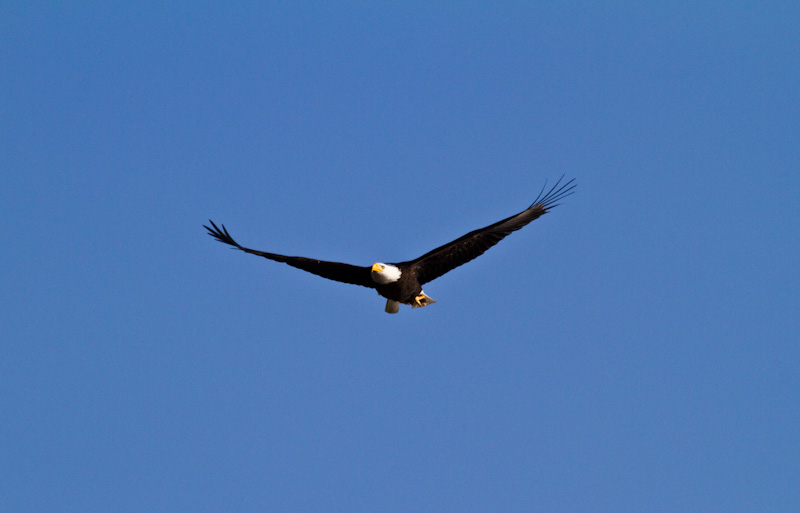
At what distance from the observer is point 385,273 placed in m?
20.2

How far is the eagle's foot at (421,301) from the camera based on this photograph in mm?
21062

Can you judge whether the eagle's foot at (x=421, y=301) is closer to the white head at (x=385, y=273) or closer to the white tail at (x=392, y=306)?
the white tail at (x=392, y=306)

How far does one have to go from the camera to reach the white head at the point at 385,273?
66.1 feet

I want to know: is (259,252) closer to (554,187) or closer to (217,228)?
(217,228)

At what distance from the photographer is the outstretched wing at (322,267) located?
21.0m

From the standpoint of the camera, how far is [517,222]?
20703 millimetres

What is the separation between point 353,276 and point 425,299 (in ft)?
4.91

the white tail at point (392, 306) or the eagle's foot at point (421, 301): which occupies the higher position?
the eagle's foot at point (421, 301)

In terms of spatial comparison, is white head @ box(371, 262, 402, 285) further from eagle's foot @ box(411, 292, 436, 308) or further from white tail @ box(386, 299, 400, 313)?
eagle's foot @ box(411, 292, 436, 308)

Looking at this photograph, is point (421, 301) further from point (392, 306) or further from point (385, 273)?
point (385, 273)

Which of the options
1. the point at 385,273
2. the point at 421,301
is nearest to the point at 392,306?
the point at 421,301

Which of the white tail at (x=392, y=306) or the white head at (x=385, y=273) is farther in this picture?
the white tail at (x=392, y=306)

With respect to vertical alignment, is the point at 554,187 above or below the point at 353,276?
above

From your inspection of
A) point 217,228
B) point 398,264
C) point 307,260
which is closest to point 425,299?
point 398,264
